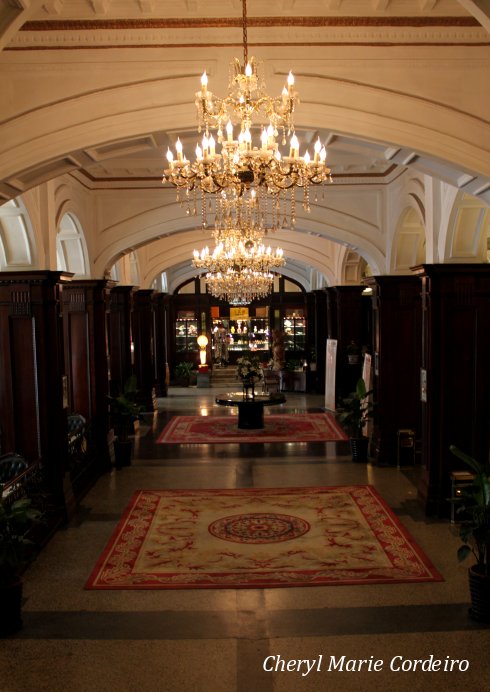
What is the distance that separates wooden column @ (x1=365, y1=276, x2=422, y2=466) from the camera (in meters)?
11.3

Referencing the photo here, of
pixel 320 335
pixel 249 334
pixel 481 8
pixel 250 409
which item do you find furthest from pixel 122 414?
pixel 249 334

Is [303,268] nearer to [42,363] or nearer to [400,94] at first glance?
[42,363]

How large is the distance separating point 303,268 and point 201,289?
500cm

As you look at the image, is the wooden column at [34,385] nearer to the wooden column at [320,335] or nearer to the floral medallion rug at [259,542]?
the floral medallion rug at [259,542]

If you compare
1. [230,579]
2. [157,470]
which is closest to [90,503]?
[157,470]

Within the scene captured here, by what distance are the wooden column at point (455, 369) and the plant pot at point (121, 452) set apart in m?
Result: 5.19

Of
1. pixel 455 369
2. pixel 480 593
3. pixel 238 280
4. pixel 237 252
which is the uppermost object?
pixel 237 252

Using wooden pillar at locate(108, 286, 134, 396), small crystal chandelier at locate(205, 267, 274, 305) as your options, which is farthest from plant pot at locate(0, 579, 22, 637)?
small crystal chandelier at locate(205, 267, 274, 305)

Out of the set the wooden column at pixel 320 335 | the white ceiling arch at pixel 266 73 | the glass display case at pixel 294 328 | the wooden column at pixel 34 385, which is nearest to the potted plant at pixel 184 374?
the glass display case at pixel 294 328

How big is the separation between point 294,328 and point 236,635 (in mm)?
22618

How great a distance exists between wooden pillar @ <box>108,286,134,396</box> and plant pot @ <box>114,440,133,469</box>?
321 centimetres

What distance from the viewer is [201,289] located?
92.3 feet

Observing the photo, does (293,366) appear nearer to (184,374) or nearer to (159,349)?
(184,374)

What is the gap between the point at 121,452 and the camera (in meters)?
11.5
